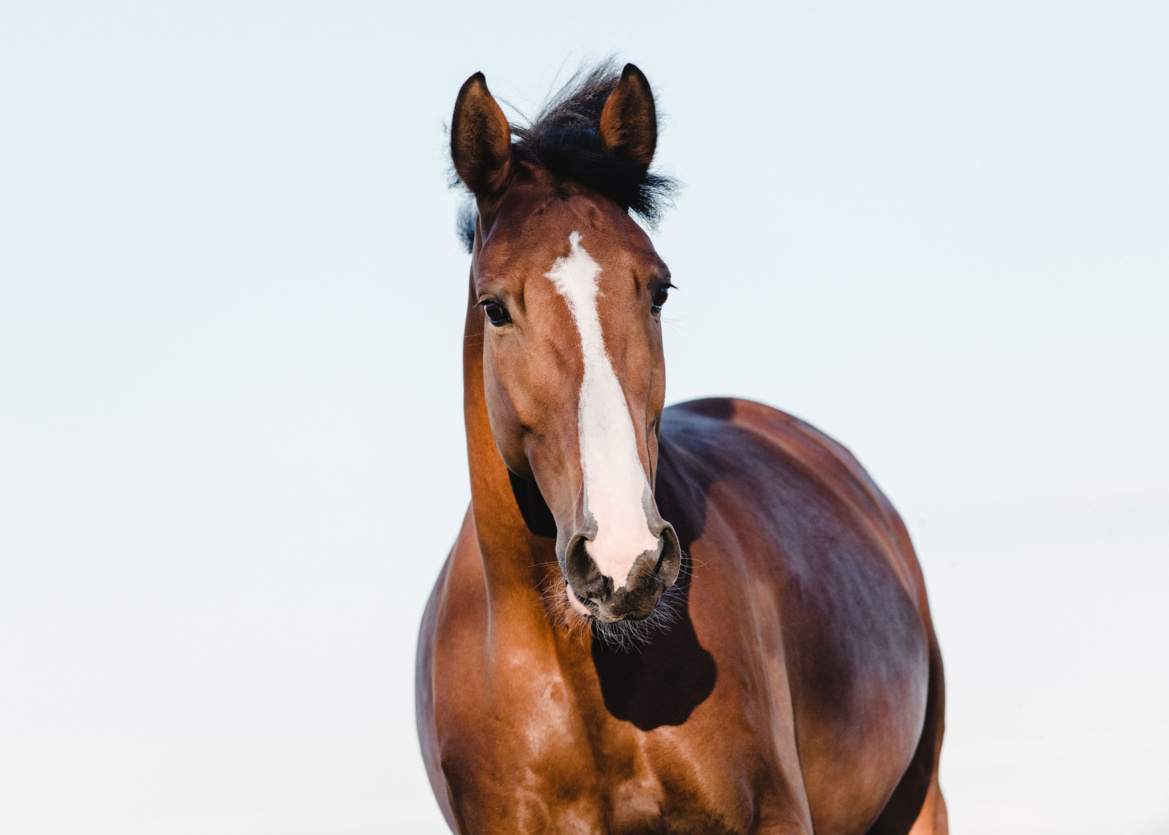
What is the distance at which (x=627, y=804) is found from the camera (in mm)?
3484

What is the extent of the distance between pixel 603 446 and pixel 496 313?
57 centimetres

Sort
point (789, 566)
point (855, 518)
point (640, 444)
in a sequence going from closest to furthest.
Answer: point (640, 444) → point (789, 566) → point (855, 518)

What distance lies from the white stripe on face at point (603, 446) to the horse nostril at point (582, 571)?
36mm

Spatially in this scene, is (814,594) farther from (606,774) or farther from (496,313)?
(496,313)

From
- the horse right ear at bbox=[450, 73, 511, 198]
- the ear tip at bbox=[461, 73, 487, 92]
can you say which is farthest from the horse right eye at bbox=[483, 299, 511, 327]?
the ear tip at bbox=[461, 73, 487, 92]

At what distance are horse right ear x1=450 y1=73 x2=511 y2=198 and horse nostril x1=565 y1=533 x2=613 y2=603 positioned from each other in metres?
1.25

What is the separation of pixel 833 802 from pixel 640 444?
2.07 m

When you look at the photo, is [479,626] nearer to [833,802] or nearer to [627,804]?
[627,804]

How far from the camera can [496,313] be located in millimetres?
3326

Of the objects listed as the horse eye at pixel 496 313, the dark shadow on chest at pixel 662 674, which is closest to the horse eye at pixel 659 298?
the horse eye at pixel 496 313

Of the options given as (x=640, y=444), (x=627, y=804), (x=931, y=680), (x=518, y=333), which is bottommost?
(x=931, y=680)

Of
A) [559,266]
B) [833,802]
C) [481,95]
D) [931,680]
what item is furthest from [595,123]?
[931,680]

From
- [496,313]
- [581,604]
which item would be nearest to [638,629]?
[581,604]

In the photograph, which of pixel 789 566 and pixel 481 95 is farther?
pixel 789 566
